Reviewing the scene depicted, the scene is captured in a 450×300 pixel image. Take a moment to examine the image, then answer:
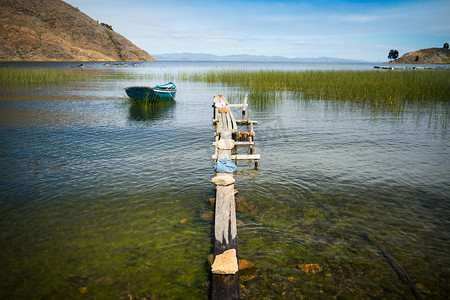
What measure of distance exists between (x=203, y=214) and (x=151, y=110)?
14.9 meters

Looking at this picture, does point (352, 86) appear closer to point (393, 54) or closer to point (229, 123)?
point (229, 123)

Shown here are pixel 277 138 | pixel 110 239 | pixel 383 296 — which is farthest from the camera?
pixel 277 138

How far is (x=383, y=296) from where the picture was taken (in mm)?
3812

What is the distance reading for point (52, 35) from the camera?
102 metres

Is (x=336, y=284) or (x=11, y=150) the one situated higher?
(x=11, y=150)

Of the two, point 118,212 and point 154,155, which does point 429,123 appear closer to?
point 154,155

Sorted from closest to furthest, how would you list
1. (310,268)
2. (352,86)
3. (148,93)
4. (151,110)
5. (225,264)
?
(225,264)
(310,268)
(151,110)
(148,93)
(352,86)

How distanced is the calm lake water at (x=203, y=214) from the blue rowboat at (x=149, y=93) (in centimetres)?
850

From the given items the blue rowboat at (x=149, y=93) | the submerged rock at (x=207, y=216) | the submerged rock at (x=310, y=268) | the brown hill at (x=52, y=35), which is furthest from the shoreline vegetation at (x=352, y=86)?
the brown hill at (x=52, y=35)

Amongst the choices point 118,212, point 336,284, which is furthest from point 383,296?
point 118,212

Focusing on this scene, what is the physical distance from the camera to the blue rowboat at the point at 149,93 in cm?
2002

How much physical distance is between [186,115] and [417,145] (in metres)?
12.2

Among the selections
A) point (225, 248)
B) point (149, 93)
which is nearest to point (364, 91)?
point (149, 93)

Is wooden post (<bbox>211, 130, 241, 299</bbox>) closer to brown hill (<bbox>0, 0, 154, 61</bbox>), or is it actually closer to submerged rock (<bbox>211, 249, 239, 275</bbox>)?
submerged rock (<bbox>211, 249, 239, 275</bbox>)
